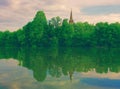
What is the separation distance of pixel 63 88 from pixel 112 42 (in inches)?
2923

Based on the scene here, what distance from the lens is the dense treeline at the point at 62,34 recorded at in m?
92.2

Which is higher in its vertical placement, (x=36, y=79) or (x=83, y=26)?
(x=83, y=26)

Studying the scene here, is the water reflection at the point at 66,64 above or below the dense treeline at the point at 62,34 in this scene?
below

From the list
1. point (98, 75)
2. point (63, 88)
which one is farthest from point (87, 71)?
point (63, 88)

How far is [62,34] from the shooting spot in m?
97.8

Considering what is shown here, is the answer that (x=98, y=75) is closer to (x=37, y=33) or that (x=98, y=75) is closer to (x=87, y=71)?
(x=87, y=71)

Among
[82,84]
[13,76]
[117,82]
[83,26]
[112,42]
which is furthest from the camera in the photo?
[83,26]

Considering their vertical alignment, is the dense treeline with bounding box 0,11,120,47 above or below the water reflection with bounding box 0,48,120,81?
above

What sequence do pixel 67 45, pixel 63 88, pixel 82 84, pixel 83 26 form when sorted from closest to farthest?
pixel 63 88, pixel 82 84, pixel 67 45, pixel 83 26

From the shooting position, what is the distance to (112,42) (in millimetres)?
87875

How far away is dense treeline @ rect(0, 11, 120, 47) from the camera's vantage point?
92250 mm

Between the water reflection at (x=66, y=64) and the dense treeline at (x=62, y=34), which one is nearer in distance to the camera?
the water reflection at (x=66, y=64)

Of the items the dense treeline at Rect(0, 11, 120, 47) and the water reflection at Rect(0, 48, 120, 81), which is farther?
the dense treeline at Rect(0, 11, 120, 47)

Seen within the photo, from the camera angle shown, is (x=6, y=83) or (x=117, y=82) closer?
(x=6, y=83)
